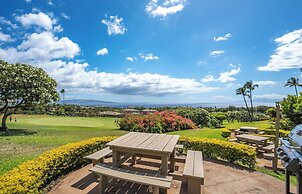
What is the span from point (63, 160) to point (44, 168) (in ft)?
2.52

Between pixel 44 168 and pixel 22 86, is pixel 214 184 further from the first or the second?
pixel 22 86

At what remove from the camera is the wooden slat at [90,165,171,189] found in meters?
3.07

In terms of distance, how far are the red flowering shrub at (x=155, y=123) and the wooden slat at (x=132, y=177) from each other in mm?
8537

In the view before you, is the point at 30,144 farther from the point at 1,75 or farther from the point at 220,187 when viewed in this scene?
the point at 220,187

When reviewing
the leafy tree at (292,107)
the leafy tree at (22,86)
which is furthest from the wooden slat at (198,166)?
the leafy tree at (22,86)

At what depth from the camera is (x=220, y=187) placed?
4016 millimetres

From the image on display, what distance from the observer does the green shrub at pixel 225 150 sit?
5273mm

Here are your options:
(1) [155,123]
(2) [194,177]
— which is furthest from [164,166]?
(1) [155,123]

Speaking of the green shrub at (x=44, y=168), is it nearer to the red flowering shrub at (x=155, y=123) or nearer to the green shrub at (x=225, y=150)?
the green shrub at (x=225, y=150)

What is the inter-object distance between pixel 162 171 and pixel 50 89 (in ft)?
38.6

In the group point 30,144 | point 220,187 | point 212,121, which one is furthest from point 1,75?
point 212,121

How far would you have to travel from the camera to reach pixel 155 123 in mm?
12672

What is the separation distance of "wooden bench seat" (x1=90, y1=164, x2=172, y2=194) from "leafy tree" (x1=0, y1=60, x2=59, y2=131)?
34.0 ft

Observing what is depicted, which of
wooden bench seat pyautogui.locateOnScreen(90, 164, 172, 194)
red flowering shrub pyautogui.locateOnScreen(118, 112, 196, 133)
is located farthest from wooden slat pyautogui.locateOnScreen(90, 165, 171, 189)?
red flowering shrub pyautogui.locateOnScreen(118, 112, 196, 133)
